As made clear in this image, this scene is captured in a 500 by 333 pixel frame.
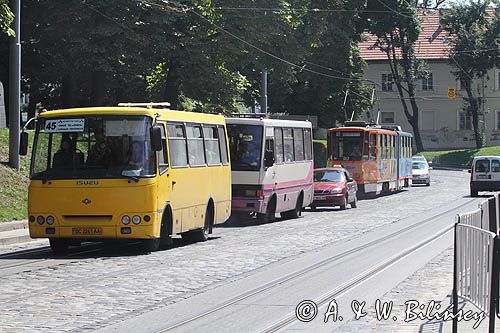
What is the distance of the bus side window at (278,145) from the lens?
107 feet

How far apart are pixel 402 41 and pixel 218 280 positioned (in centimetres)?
8138

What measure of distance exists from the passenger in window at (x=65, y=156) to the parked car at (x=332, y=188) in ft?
66.2

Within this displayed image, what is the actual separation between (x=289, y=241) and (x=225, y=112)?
73.0 feet

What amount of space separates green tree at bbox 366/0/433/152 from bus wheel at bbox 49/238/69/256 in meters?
56.0

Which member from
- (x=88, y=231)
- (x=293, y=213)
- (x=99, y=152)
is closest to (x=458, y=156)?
(x=293, y=213)

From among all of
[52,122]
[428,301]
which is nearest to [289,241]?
[52,122]

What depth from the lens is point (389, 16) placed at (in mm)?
82312

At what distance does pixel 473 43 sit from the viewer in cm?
9844

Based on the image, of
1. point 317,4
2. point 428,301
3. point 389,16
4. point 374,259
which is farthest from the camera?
point 389,16

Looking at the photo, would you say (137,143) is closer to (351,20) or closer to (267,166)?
(267,166)

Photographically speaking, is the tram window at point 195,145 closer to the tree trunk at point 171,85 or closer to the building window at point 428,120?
the tree trunk at point 171,85

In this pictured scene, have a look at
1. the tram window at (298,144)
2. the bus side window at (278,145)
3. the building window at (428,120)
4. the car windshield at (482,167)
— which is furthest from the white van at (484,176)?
the building window at (428,120)

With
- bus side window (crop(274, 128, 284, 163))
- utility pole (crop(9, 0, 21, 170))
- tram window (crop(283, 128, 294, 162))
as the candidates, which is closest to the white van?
tram window (crop(283, 128, 294, 162))

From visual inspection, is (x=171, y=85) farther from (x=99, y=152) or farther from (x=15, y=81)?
(x=99, y=152)
